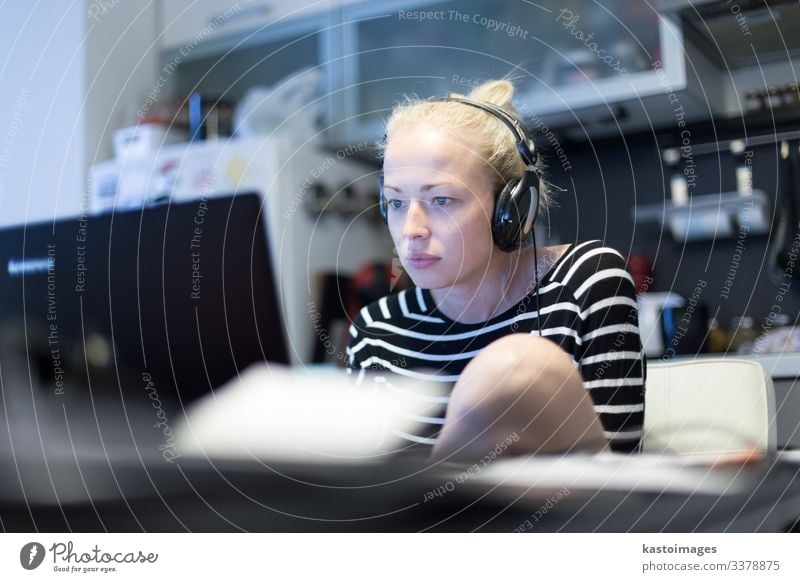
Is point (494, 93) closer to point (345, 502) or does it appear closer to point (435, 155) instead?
point (435, 155)

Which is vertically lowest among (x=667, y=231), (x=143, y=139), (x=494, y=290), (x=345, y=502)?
(x=345, y=502)

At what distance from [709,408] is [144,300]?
38cm

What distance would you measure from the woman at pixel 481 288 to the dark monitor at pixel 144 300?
0.30 feet

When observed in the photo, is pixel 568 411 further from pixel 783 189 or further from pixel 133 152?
pixel 783 189

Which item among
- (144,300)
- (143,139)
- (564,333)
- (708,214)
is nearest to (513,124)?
(564,333)

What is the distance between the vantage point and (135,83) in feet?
2.07

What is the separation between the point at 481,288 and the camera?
0.51 metres

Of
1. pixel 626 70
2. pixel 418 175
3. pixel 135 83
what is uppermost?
pixel 626 70

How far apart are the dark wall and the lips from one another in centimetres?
9

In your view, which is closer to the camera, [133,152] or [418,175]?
[418,175]

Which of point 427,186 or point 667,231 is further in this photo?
point 667,231

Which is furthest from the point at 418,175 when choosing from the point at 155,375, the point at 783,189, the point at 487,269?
the point at 783,189

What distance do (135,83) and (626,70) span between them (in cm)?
78

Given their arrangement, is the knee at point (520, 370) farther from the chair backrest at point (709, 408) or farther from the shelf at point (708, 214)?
the shelf at point (708, 214)
